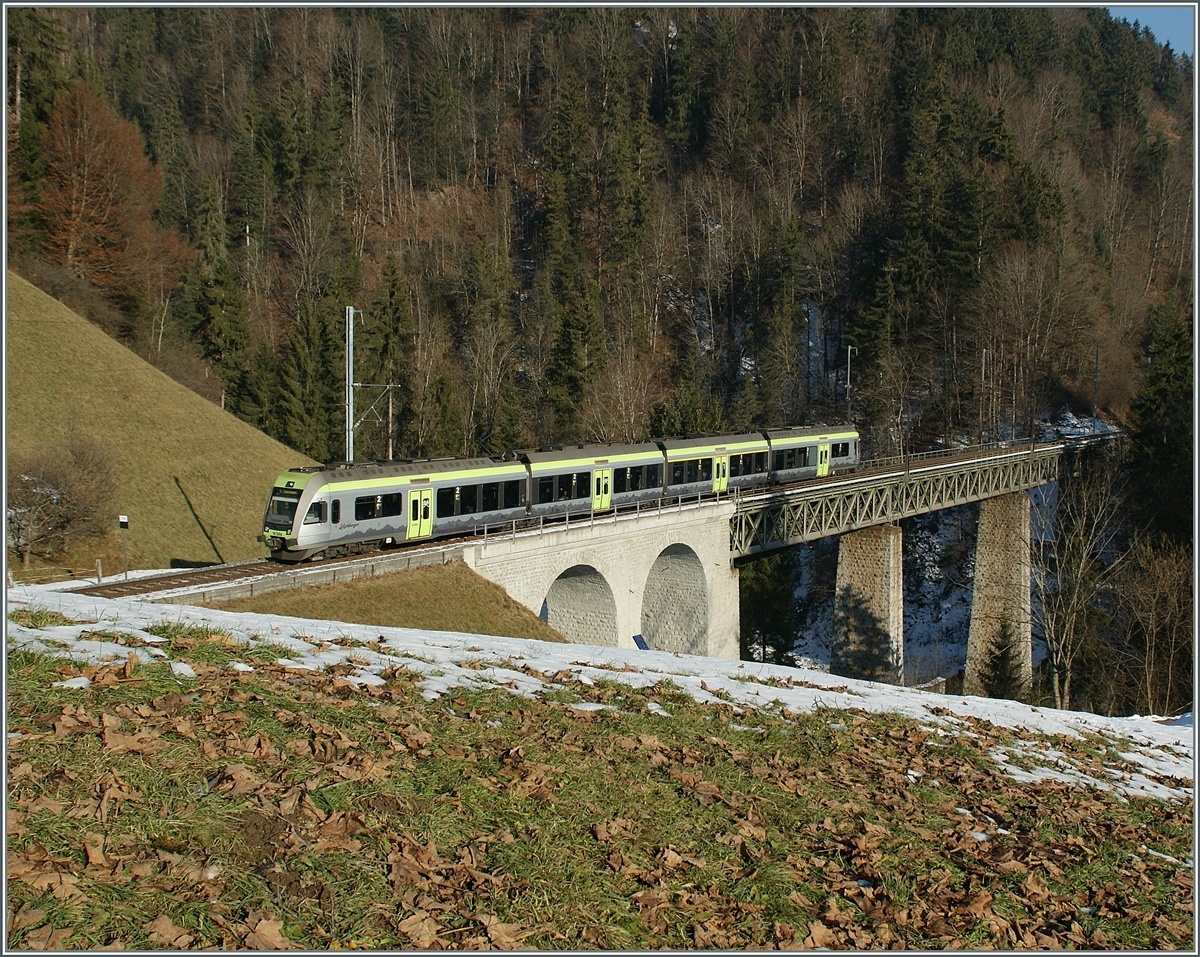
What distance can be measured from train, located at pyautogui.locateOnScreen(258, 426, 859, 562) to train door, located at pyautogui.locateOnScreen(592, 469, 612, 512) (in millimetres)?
34

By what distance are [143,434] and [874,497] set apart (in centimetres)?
2986

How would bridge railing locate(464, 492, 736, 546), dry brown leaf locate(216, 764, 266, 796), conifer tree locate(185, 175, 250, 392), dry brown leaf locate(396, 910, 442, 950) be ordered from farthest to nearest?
1. conifer tree locate(185, 175, 250, 392)
2. bridge railing locate(464, 492, 736, 546)
3. dry brown leaf locate(216, 764, 266, 796)
4. dry brown leaf locate(396, 910, 442, 950)

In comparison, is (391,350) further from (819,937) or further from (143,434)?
(819,937)

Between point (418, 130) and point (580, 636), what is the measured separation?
223 ft

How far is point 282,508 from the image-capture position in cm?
2217

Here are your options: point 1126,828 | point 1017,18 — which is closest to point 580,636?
point 1126,828

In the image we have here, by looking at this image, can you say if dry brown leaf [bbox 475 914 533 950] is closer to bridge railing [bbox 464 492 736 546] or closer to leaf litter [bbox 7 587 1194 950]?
leaf litter [bbox 7 587 1194 950]

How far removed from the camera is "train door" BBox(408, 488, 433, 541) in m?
24.2

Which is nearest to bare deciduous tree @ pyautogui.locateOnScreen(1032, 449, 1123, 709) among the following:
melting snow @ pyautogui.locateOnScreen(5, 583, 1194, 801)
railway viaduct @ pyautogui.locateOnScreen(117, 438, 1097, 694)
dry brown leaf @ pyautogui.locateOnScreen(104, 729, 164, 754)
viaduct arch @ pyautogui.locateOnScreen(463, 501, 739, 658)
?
railway viaduct @ pyautogui.locateOnScreen(117, 438, 1097, 694)

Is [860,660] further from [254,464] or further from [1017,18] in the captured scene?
[1017,18]

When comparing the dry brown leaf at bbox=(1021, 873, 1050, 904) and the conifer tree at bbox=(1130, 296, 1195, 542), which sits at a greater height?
the conifer tree at bbox=(1130, 296, 1195, 542)

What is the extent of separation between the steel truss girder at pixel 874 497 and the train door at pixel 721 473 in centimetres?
124

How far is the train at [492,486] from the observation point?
2211cm

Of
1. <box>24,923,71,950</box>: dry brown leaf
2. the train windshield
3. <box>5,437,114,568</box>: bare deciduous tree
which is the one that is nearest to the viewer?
<box>24,923,71,950</box>: dry brown leaf
